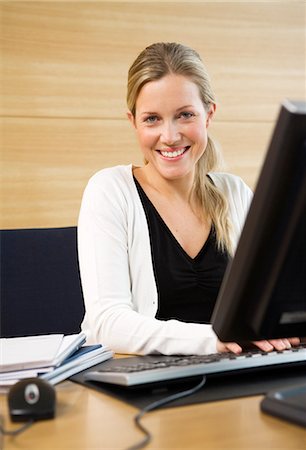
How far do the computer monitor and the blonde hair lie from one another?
110cm

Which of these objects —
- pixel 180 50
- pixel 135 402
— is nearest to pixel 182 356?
pixel 135 402

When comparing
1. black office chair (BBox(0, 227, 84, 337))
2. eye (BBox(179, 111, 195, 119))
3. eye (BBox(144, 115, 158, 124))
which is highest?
eye (BBox(179, 111, 195, 119))

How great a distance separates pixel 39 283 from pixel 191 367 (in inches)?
40.2

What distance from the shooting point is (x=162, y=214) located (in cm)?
212

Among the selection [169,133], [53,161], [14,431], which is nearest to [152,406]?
[14,431]

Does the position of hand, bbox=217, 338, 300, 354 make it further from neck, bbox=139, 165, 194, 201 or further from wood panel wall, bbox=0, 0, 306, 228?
wood panel wall, bbox=0, 0, 306, 228

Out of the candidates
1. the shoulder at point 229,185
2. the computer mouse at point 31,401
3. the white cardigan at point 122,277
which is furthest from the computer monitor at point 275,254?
the shoulder at point 229,185

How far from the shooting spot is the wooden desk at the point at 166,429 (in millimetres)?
915

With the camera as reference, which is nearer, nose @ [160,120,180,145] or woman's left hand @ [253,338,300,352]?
woman's left hand @ [253,338,300,352]

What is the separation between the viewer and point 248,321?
101 cm

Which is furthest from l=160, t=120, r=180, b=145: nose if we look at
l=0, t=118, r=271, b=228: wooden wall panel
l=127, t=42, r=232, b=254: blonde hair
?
l=0, t=118, r=271, b=228: wooden wall panel

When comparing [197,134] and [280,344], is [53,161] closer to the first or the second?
[197,134]

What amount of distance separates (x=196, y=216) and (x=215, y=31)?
1.46 m

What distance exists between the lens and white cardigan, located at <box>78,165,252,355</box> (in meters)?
1.50
